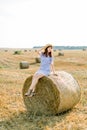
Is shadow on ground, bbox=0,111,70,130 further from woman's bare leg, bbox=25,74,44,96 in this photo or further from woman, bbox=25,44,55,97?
woman, bbox=25,44,55,97

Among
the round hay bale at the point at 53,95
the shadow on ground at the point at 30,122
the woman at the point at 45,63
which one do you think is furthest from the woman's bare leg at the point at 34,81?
the shadow on ground at the point at 30,122

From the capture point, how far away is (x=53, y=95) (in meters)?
9.39

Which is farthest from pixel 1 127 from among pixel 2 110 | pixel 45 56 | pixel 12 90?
pixel 12 90

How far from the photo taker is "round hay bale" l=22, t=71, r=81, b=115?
9305 mm

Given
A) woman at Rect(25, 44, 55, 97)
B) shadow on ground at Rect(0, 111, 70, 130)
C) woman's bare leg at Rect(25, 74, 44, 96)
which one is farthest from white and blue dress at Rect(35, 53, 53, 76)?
shadow on ground at Rect(0, 111, 70, 130)

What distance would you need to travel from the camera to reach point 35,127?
848 centimetres

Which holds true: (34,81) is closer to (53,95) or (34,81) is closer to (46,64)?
(46,64)

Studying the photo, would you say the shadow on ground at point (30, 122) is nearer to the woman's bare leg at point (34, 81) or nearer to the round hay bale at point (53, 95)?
the round hay bale at point (53, 95)

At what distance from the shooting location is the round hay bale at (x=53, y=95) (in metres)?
9.30

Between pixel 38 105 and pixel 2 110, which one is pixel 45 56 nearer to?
pixel 38 105

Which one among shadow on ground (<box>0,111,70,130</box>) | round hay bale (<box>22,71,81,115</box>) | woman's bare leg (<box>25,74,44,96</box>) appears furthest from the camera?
woman's bare leg (<box>25,74,44,96</box>)

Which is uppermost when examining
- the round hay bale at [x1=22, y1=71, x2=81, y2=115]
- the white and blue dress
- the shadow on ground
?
the white and blue dress

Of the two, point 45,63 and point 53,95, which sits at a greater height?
point 45,63

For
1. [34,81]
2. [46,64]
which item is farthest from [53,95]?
[46,64]
